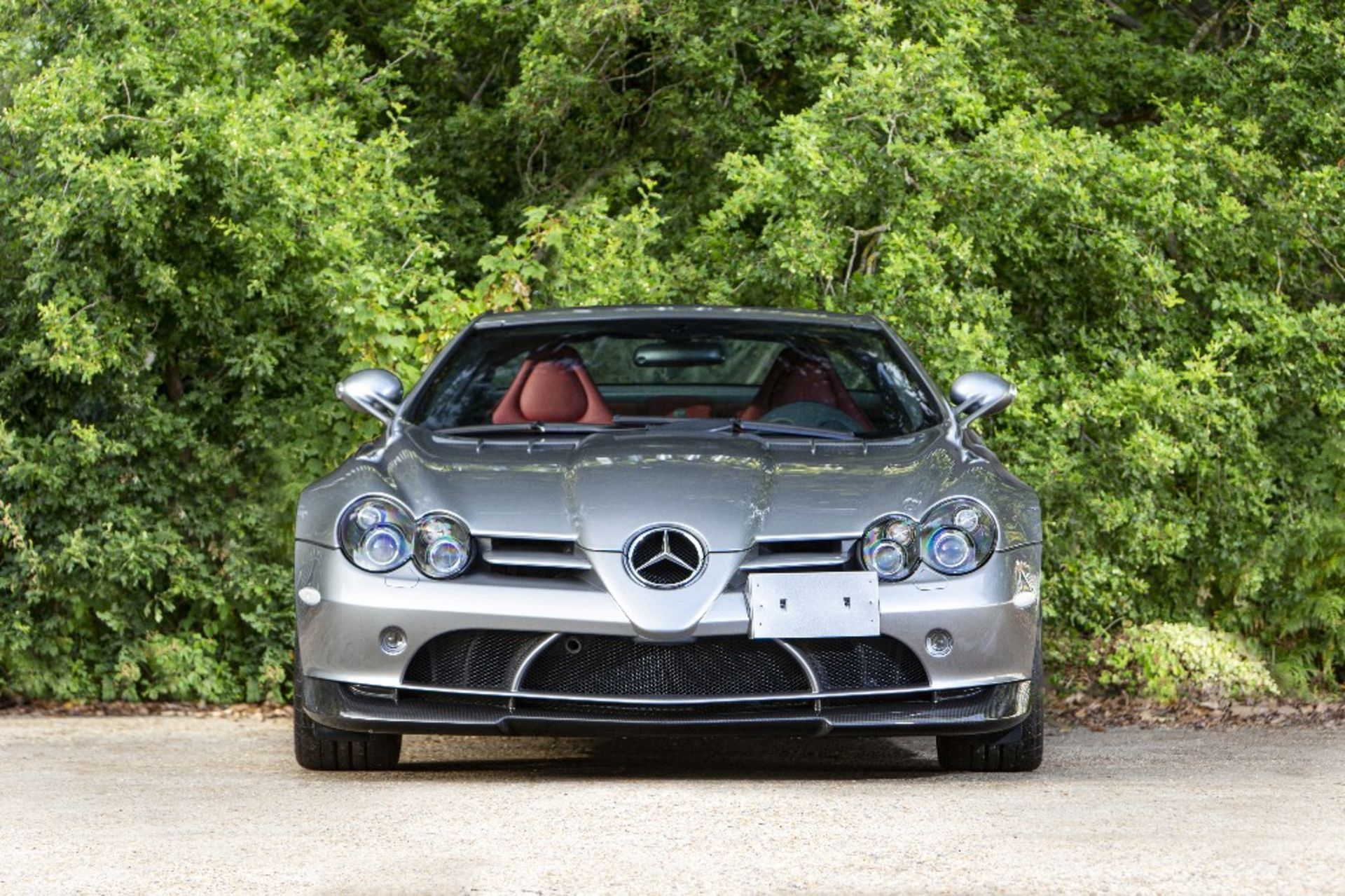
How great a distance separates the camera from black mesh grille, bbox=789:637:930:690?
6043 mm

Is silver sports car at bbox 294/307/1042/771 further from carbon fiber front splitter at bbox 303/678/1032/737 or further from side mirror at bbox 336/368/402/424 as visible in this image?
side mirror at bbox 336/368/402/424

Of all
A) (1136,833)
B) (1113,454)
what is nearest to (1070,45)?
(1113,454)

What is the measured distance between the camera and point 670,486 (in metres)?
6.25

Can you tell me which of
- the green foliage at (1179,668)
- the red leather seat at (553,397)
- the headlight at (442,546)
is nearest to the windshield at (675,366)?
the red leather seat at (553,397)

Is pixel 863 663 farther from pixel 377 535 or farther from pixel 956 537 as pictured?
pixel 377 535

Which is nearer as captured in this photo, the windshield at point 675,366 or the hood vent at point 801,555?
the hood vent at point 801,555

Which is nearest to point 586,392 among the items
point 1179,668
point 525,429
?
point 525,429

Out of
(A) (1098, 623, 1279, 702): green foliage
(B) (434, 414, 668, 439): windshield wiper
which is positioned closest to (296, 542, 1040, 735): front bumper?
(B) (434, 414, 668, 439): windshield wiper

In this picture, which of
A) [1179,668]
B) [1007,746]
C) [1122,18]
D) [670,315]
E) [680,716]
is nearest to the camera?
[680,716]

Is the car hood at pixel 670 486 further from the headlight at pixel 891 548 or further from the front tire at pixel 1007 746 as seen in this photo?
the front tire at pixel 1007 746

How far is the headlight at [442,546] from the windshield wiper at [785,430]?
1314mm

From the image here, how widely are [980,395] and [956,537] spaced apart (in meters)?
1.25

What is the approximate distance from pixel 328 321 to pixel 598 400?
11.9 ft

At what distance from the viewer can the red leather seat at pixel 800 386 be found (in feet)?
25.3
